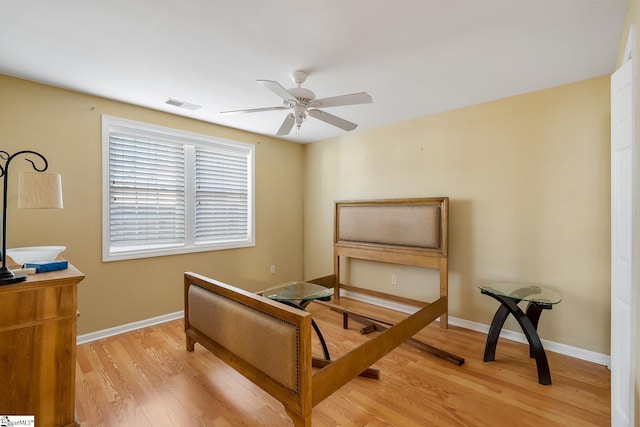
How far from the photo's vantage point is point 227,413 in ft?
6.51

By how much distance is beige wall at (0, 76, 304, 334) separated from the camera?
8.68 ft

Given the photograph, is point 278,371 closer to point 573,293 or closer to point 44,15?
point 44,15

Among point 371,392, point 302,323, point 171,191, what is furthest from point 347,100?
point 171,191

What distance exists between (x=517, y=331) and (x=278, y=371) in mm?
2608

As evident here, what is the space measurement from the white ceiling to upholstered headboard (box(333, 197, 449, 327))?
1249mm

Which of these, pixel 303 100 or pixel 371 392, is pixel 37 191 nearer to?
pixel 303 100

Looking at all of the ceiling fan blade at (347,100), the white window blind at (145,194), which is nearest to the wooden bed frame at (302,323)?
the white window blind at (145,194)

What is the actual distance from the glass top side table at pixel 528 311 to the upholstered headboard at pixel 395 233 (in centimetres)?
65

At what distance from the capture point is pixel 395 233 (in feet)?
12.0

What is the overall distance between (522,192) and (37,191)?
3938mm

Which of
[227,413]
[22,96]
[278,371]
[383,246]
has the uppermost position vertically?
[22,96]

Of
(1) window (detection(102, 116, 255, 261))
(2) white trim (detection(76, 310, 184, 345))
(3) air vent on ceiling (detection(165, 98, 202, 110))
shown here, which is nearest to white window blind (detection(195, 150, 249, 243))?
(1) window (detection(102, 116, 255, 261))

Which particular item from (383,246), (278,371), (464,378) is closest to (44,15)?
(278,371)

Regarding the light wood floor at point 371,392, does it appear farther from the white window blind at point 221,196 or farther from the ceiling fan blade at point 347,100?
the ceiling fan blade at point 347,100
